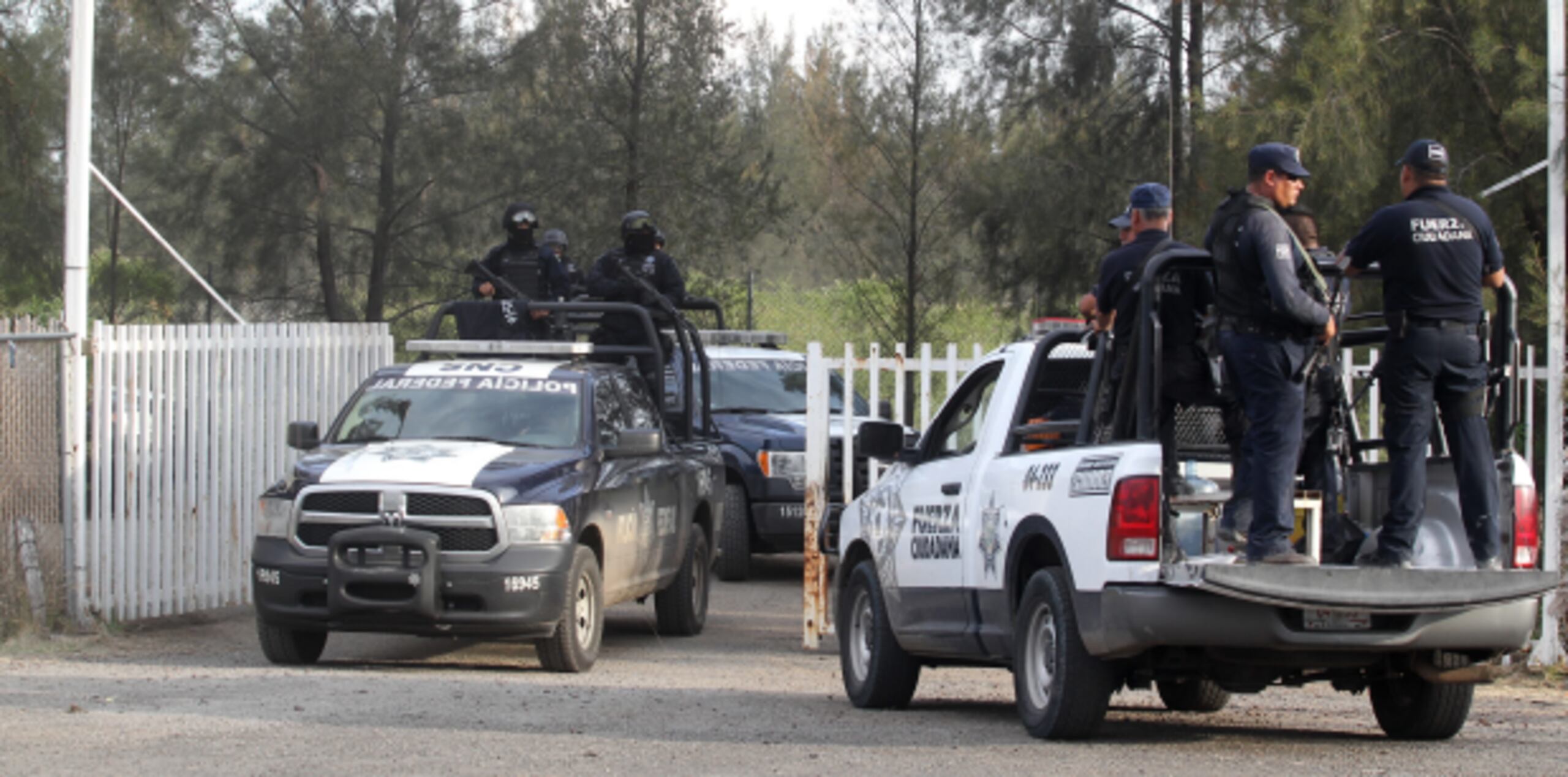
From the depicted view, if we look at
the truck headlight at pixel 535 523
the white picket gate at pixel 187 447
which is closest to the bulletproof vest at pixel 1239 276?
the truck headlight at pixel 535 523

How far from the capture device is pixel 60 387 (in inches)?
503

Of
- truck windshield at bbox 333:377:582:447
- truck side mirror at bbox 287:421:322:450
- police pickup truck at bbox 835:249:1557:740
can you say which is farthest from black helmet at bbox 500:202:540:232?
police pickup truck at bbox 835:249:1557:740

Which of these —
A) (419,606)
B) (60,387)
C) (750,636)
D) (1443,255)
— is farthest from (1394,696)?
(60,387)

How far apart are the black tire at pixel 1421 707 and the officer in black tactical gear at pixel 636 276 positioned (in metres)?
7.51

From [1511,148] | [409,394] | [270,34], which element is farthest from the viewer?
[270,34]

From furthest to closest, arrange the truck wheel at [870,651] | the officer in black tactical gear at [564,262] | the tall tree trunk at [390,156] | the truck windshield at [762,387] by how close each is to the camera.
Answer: the tall tree trunk at [390,156] → the truck windshield at [762,387] → the officer in black tactical gear at [564,262] → the truck wheel at [870,651]

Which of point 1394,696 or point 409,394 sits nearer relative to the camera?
point 1394,696

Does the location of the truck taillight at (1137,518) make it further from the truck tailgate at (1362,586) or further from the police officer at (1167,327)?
the police officer at (1167,327)

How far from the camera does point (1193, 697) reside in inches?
392

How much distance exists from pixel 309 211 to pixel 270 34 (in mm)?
2095

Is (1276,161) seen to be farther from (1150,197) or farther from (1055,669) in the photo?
(1055,669)

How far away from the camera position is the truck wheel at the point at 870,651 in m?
9.71

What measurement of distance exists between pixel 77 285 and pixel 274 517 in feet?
9.86

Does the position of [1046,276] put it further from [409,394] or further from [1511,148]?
[409,394]
